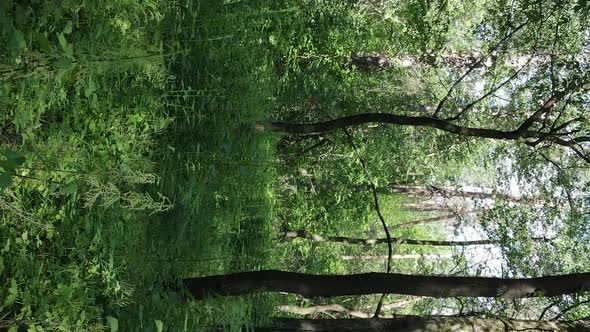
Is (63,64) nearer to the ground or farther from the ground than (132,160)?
farther from the ground

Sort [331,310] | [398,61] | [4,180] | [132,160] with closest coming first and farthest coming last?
[4,180], [132,160], [331,310], [398,61]

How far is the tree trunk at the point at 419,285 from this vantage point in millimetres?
5148

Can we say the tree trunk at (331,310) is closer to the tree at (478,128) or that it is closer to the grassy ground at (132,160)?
the grassy ground at (132,160)

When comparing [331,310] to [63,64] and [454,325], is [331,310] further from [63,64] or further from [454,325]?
[63,64]

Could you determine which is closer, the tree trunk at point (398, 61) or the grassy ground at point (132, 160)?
the grassy ground at point (132, 160)

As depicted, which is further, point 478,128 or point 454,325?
point 478,128

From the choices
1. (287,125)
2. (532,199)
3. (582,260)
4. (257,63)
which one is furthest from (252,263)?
(532,199)

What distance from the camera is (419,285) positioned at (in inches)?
203

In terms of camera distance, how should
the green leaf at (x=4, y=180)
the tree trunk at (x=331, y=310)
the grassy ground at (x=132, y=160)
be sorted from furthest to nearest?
the tree trunk at (x=331, y=310)
the grassy ground at (x=132, y=160)
the green leaf at (x=4, y=180)

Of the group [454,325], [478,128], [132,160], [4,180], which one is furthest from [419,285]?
[4,180]

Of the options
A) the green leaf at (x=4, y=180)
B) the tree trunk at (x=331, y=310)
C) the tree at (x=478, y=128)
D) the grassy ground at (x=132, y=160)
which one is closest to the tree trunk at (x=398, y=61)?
the grassy ground at (x=132, y=160)

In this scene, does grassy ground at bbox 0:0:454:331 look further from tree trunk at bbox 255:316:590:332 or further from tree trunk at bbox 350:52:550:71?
tree trunk at bbox 350:52:550:71

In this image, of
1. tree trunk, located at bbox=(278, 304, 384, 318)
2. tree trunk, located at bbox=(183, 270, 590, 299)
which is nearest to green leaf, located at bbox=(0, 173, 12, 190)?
tree trunk, located at bbox=(183, 270, 590, 299)

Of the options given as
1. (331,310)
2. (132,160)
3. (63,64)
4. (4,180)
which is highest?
(63,64)
